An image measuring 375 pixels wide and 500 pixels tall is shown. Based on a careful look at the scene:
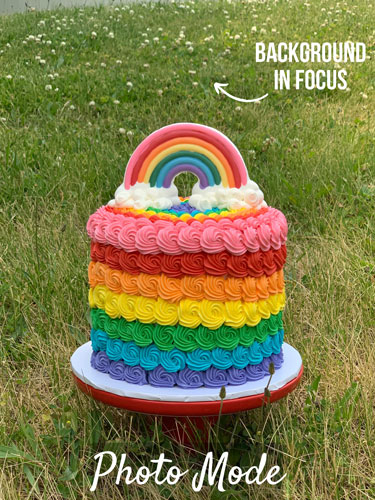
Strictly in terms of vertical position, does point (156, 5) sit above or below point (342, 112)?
above

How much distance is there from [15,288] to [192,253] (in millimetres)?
1822

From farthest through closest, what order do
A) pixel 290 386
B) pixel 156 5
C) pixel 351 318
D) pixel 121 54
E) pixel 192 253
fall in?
pixel 156 5
pixel 121 54
pixel 351 318
pixel 290 386
pixel 192 253

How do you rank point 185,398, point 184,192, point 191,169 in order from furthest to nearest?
1. point 184,192
2. point 191,169
3. point 185,398

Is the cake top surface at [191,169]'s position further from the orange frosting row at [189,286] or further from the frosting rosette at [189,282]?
the orange frosting row at [189,286]

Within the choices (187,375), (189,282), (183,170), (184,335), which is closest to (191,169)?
(183,170)

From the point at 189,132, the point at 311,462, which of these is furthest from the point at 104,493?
the point at 189,132

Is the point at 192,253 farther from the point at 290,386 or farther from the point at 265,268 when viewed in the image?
the point at 290,386

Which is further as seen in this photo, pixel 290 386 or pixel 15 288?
pixel 15 288

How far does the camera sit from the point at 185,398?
2.38m

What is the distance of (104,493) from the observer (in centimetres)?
250

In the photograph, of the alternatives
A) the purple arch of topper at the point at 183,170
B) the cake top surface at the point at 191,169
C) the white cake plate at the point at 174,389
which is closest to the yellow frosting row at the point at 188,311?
the white cake plate at the point at 174,389

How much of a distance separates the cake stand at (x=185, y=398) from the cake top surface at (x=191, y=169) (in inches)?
28.5

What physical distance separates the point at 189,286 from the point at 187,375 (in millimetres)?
348

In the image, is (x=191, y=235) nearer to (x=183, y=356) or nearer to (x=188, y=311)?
(x=188, y=311)
